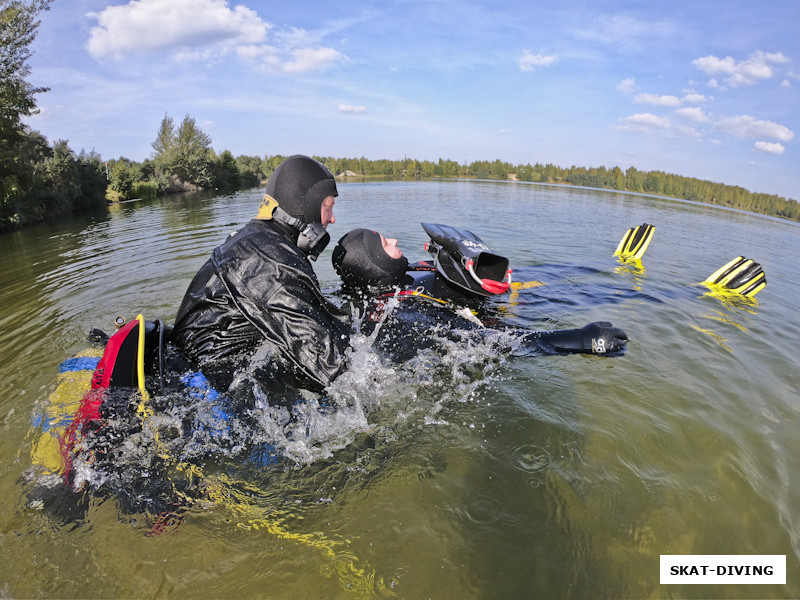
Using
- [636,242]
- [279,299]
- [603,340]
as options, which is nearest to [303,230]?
[279,299]

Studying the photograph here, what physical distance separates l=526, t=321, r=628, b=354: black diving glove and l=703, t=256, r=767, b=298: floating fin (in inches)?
194

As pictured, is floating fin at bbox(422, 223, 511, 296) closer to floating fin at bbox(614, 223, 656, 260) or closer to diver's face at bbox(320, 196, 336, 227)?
diver's face at bbox(320, 196, 336, 227)

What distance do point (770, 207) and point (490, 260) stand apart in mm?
51421

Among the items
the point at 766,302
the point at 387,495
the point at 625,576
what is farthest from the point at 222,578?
the point at 766,302

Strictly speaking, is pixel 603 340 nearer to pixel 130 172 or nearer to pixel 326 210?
pixel 326 210

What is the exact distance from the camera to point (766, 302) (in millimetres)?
7422

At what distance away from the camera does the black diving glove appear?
4.22m

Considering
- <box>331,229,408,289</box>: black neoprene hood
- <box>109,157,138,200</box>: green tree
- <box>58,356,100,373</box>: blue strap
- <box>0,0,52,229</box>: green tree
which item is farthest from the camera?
<box>109,157,138,200</box>: green tree

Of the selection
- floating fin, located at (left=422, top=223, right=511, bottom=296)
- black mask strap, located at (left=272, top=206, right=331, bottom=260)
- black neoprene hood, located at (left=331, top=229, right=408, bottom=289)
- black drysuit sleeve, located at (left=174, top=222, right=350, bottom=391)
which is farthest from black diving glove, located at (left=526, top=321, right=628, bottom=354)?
black mask strap, located at (left=272, top=206, right=331, bottom=260)

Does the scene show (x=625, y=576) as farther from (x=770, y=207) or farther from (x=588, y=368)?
(x=770, y=207)

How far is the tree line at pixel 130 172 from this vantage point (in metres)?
16.9

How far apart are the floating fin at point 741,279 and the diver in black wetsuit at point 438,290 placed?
194 inches

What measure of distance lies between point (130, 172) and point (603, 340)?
47.9m

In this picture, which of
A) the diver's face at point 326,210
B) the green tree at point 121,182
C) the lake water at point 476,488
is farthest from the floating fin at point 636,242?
the green tree at point 121,182
